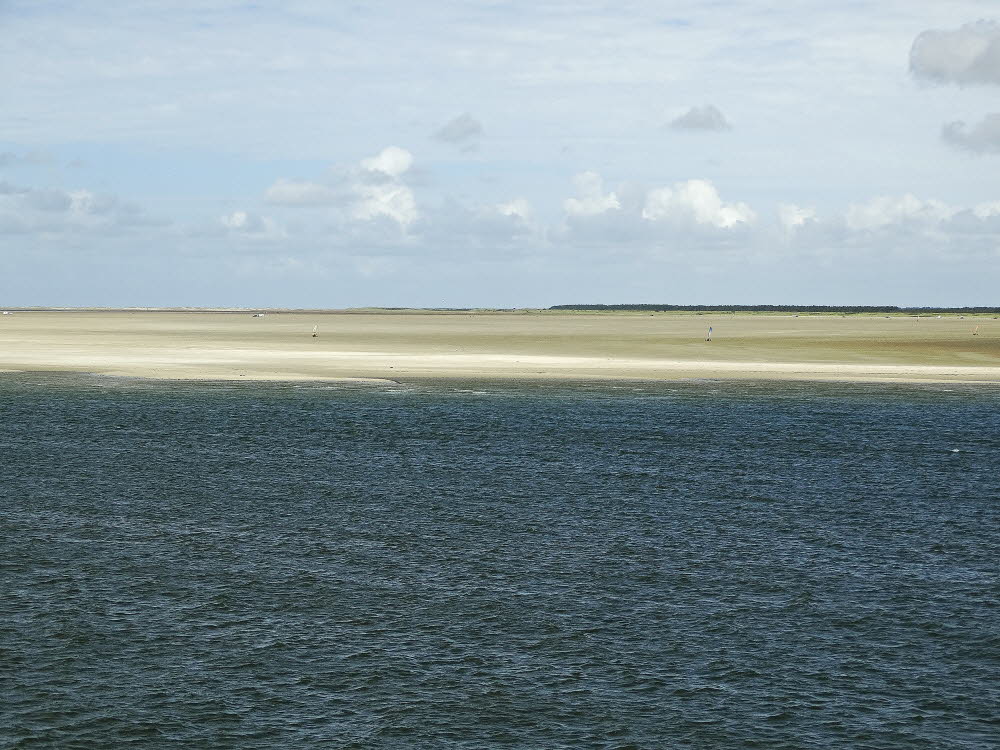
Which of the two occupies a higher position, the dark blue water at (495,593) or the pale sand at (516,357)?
the pale sand at (516,357)

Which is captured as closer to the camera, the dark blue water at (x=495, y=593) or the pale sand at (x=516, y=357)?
the dark blue water at (x=495, y=593)

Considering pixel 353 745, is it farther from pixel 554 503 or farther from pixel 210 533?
pixel 554 503

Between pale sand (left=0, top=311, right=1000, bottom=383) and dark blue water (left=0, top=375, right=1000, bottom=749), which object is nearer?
dark blue water (left=0, top=375, right=1000, bottom=749)

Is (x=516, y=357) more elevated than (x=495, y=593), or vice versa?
(x=516, y=357)

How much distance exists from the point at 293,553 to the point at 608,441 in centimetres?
2074

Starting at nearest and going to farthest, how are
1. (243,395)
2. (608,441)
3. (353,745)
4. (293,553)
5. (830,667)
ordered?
(353,745) → (830,667) → (293,553) → (608,441) → (243,395)

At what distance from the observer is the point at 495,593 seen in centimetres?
2080

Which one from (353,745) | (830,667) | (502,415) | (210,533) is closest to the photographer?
(353,745)

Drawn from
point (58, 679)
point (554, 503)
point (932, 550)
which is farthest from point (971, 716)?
point (554, 503)

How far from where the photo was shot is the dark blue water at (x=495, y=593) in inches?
591

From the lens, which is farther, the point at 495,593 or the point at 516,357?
the point at 516,357

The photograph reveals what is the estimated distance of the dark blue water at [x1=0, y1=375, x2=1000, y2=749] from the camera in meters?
15.0

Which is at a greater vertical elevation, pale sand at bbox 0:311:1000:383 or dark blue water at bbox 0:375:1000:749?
pale sand at bbox 0:311:1000:383

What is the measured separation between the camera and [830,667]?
1703cm
